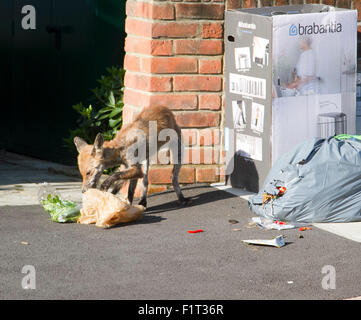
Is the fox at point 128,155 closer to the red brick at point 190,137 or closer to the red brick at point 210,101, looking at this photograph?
the red brick at point 190,137

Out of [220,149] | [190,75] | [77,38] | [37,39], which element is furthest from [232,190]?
[37,39]

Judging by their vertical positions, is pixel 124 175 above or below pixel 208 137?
below

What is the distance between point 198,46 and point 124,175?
1654 mm

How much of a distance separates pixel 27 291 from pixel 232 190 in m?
3.42

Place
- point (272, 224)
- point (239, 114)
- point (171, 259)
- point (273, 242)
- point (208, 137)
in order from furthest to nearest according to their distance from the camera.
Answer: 1. point (208, 137)
2. point (239, 114)
3. point (272, 224)
4. point (273, 242)
5. point (171, 259)

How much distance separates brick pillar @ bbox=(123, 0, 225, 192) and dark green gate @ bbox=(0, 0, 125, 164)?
1.30m

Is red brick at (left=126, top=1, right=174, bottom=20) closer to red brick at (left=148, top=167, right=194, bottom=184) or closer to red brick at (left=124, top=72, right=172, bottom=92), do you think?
red brick at (left=124, top=72, right=172, bottom=92)

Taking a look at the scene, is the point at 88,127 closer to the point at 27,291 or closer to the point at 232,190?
the point at 232,190

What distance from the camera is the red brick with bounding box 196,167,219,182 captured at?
9.07 meters

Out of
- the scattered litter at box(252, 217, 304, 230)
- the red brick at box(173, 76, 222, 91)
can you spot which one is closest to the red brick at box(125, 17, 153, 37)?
the red brick at box(173, 76, 222, 91)

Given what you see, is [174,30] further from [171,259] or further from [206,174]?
[171,259]

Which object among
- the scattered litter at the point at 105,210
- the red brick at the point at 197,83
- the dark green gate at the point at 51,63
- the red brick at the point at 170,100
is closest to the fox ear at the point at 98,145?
the scattered litter at the point at 105,210

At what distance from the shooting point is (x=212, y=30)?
8.83m

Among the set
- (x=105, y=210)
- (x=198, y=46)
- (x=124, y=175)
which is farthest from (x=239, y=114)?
(x=105, y=210)
